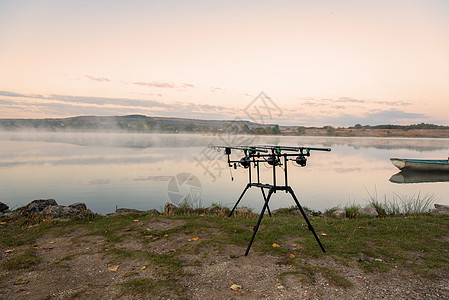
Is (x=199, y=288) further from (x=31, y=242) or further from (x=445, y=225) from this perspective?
(x=445, y=225)

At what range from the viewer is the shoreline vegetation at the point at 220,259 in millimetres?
4824

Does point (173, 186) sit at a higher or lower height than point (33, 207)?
lower

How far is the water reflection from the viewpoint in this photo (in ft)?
91.0

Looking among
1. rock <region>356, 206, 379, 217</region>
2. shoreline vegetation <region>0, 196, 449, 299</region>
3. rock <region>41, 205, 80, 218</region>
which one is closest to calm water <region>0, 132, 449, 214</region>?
rock <region>356, 206, 379, 217</region>

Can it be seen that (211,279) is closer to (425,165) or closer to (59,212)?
(59,212)

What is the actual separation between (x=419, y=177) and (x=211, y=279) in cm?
3193

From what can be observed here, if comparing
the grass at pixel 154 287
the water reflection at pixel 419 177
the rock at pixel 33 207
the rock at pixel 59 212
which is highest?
the grass at pixel 154 287

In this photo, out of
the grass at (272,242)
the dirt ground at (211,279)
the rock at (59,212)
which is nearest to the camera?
the dirt ground at (211,279)

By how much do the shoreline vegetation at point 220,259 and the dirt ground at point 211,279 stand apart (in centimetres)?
2

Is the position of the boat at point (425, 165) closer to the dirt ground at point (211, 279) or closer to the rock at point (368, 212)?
the rock at point (368, 212)

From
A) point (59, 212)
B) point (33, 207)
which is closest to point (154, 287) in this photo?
point (59, 212)

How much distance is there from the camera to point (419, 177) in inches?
1163

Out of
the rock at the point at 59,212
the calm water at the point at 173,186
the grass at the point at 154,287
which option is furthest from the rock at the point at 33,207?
the grass at the point at 154,287

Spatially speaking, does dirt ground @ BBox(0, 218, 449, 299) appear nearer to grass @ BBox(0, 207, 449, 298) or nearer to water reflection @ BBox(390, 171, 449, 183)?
grass @ BBox(0, 207, 449, 298)
